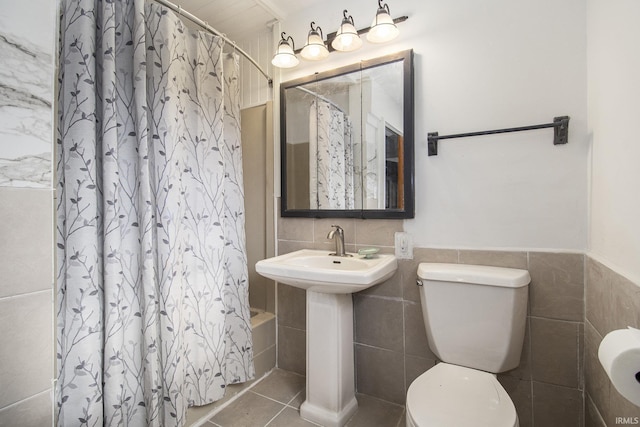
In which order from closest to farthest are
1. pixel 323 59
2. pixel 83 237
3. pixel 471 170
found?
pixel 83 237
pixel 471 170
pixel 323 59

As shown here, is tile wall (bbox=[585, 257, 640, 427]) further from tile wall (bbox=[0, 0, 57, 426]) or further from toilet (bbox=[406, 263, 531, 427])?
tile wall (bbox=[0, 0, 57, 426])

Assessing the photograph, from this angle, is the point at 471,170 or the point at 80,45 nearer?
the point at 80,45

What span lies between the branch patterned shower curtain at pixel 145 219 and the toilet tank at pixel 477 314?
3.37 ft

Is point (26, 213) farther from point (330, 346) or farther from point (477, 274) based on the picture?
point (477, 274)

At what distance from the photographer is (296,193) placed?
186 centimetres

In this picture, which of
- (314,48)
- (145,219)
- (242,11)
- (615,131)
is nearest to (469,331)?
(615,131)

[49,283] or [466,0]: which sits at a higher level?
[466,0]

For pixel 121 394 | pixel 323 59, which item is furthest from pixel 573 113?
pixel 121 394

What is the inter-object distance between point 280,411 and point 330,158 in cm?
145

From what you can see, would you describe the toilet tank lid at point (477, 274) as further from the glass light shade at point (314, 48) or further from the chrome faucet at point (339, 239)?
the glass light shade at point (314, 48)

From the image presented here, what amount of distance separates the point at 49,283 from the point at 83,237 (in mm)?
183

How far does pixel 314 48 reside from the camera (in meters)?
1.64

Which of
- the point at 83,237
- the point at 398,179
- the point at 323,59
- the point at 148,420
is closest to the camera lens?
the point at 83,237

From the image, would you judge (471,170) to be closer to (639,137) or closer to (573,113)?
(573,113)
